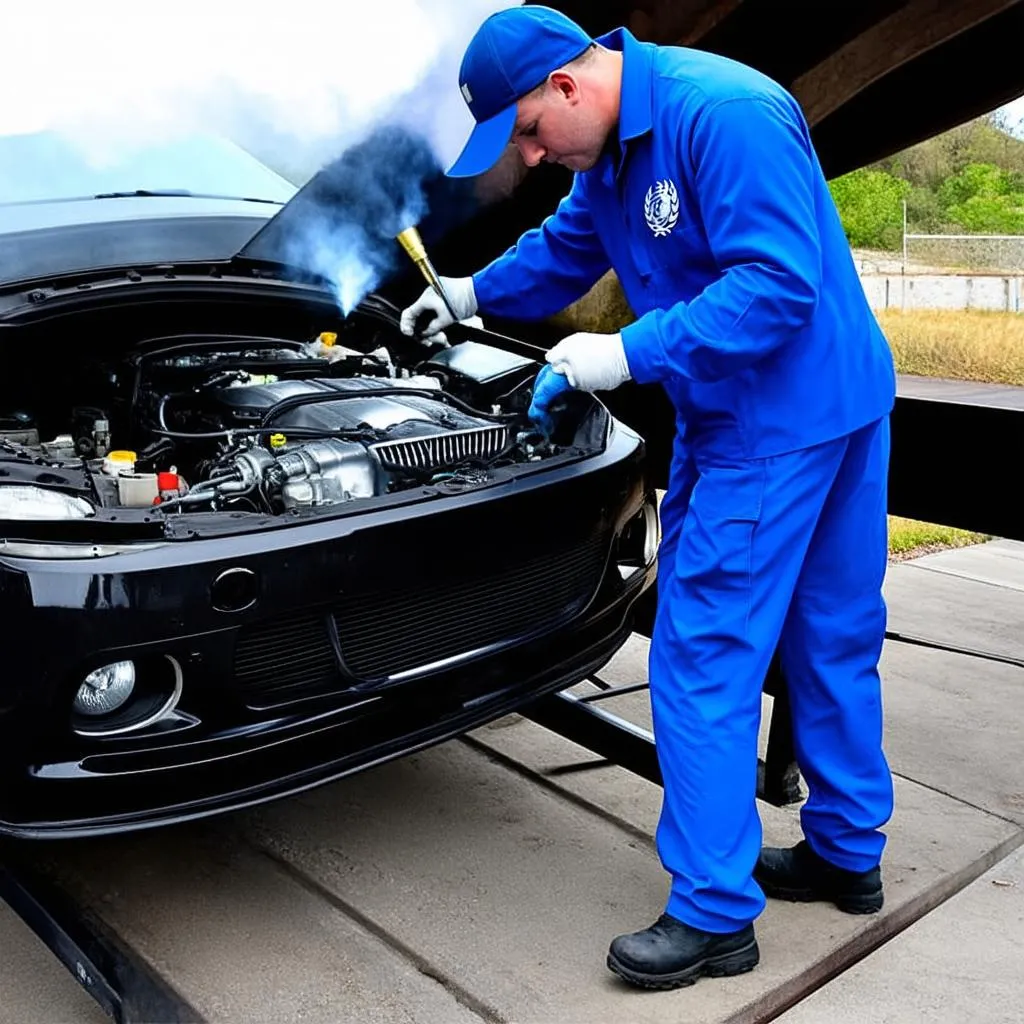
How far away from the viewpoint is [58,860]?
2516 mm

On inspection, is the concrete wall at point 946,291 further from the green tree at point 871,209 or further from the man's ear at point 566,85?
the man's ear at point 566,85

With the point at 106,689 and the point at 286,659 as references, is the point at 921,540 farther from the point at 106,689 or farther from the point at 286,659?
the point at 106,689

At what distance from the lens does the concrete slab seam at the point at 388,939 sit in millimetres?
2023

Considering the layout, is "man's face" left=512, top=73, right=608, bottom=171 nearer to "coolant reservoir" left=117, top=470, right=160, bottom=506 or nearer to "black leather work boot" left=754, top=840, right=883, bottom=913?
"coolant reservoir" left=117, top=470, right=160, bottom=506

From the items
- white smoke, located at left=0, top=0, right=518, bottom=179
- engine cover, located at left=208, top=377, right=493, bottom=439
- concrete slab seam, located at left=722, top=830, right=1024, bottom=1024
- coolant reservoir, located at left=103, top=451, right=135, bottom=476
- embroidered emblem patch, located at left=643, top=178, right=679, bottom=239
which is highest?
white smoke, located at left=0, top=0, right=518, bottom=179

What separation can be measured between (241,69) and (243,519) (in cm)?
199

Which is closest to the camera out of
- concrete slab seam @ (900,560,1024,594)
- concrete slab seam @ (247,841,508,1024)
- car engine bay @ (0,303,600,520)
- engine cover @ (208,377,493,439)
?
concrete slab seam @ (247,841,508,1024)

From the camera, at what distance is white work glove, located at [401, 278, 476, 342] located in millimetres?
2809

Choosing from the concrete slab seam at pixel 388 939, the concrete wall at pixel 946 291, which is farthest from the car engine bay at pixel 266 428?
the concrete wall at pixel 946 291

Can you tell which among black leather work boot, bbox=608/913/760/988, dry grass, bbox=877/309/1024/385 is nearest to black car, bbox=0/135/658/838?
black leather work boot, bbox=608/913/760/988

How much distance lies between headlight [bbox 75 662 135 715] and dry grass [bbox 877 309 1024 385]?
11885 millimetres

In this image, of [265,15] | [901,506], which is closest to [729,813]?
[901,506]

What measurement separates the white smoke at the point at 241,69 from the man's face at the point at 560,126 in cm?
127

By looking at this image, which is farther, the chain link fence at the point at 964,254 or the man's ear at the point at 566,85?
the chain link fence at the point at 964,254
